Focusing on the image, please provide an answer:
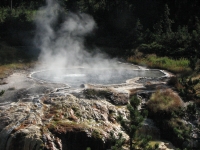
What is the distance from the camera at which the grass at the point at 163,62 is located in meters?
20.2

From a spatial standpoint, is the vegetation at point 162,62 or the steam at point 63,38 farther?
the steam at point 63,38

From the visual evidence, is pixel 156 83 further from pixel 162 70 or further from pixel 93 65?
pixel 93 65

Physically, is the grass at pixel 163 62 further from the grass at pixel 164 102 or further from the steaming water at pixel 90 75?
the grass at pixel 164 102

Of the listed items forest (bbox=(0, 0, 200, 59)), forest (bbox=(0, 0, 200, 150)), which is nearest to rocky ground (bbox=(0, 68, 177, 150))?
forest (bbox=(0, 0, 200, 150))

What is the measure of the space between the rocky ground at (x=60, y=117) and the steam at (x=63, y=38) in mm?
7434

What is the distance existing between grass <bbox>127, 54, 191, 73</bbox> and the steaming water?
3.64ft

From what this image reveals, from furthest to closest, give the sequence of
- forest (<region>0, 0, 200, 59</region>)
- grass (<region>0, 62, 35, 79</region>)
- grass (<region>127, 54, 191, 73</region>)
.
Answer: forest (<region>0, 0, 200, 59</region>) → grass (<region>127, 54, 191, 73</region>) → grass (<region>0, 62, 35, 79</region>)

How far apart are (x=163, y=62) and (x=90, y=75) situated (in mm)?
6203

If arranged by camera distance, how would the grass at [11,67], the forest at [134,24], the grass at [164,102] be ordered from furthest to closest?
1. the forest at [134,24]
2. the grass at [11,67]
3. the grass at [164,102]

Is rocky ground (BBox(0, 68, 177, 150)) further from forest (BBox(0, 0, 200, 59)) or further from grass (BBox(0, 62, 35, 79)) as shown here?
forest (BBox(0, 0, 200, 59))

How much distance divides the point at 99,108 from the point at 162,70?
8.96 metres

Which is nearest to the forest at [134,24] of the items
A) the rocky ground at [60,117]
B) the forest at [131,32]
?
the forest at [131,32]

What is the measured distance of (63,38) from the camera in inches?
1093

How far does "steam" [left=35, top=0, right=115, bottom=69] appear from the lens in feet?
75.1
